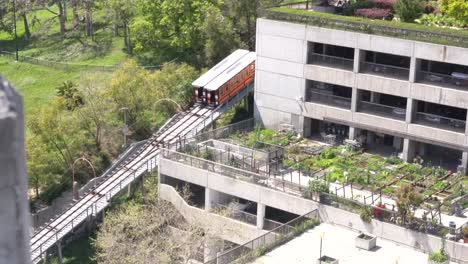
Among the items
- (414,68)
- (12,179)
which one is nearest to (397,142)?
(414,68)

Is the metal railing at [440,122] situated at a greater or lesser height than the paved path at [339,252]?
greater

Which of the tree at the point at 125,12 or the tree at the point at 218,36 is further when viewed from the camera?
the tree at the point at 125,12

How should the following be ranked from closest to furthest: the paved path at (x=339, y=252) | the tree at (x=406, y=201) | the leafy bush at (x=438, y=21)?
the paved path at (x=339, y=252) < the tree at (x=406, y=201) < the leafy bush at (x=438, y=21)

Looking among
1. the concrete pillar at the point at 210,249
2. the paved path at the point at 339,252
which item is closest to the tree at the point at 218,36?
the concrete pillar at the point at 210,249

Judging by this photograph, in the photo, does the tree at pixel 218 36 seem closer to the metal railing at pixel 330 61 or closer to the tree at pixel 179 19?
the tree at pixel 179 19

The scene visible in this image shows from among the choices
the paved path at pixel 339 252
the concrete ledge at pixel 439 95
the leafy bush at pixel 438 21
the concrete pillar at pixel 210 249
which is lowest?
the concrete pillar at pixel 210 249

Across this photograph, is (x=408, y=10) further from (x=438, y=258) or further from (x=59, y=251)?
(x=59, y=251)

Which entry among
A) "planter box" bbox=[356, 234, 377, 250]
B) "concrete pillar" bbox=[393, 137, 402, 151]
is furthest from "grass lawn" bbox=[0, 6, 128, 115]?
"planter box" bbox=[356, 234, 377, 250]
